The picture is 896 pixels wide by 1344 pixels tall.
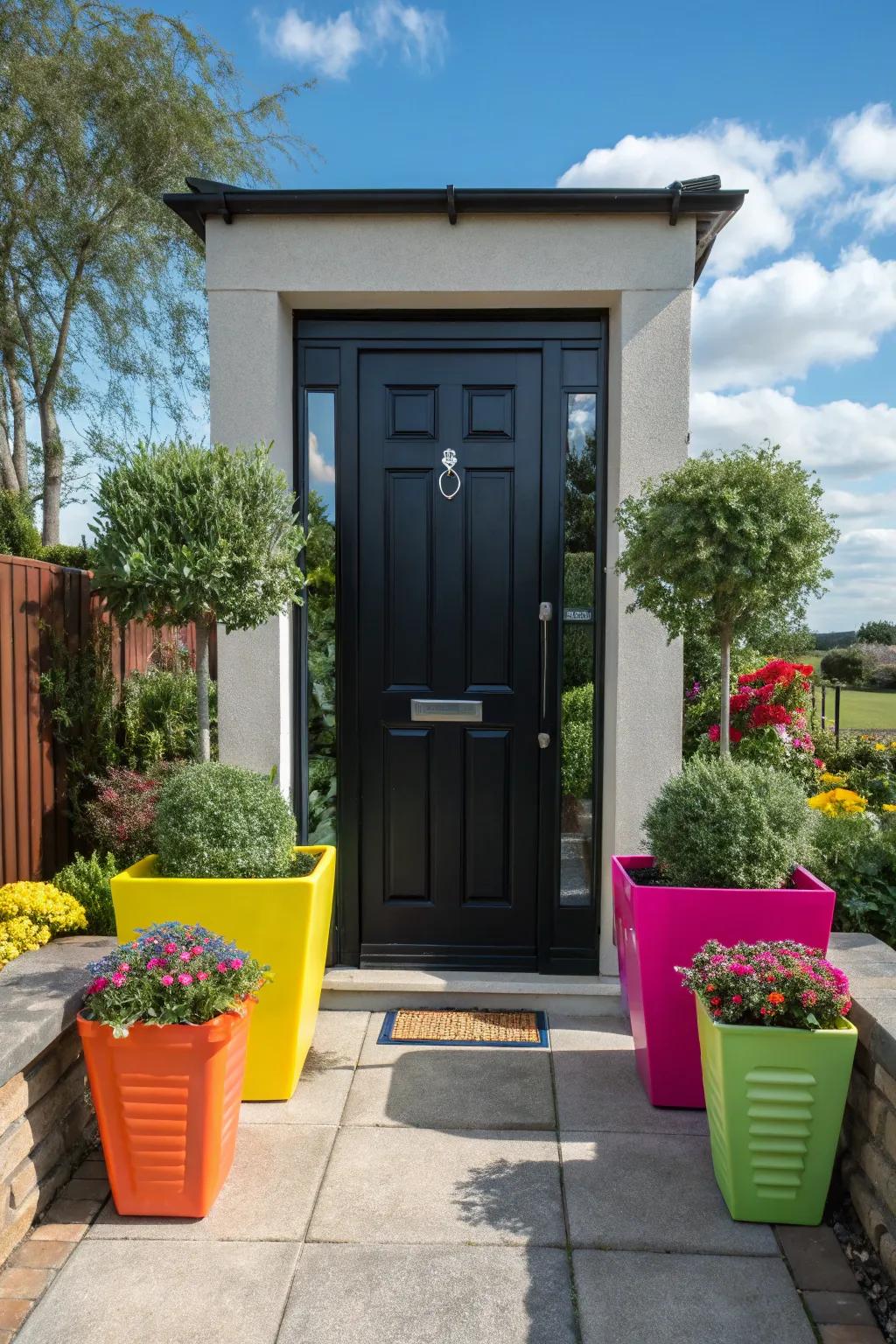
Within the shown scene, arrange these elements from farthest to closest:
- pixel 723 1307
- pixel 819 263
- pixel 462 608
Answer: pixel 819 263, pixel 462 608, pixel 723 1307

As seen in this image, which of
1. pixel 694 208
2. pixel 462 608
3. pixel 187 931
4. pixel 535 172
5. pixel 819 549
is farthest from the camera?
pixel 535 172

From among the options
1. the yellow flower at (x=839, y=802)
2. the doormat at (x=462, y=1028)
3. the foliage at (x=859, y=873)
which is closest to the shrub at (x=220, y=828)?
the doormat at (x=462, y=1028)

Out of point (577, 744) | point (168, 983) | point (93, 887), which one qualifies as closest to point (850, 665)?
point (577, 744)

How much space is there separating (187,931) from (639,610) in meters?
2.05

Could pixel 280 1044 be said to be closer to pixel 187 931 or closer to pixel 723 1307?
pixel 187 931

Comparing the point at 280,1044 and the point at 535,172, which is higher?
the point at 535,172

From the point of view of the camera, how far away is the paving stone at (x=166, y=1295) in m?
1.83

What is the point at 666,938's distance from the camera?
2.71 meters

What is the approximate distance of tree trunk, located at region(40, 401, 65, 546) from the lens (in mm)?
11570

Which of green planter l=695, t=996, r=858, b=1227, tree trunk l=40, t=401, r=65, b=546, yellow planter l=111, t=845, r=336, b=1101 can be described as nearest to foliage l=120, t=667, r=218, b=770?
yellow planter l=111, t=845, r=336, b=1101

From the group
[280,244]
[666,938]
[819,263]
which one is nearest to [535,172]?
[280,244]

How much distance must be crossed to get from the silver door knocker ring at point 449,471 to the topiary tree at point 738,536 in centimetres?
92

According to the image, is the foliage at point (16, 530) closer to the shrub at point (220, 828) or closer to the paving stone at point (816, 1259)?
the shrub at point (220, 828)

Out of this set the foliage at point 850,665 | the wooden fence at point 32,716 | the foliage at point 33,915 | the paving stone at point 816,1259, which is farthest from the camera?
the foliage at point 850,665
